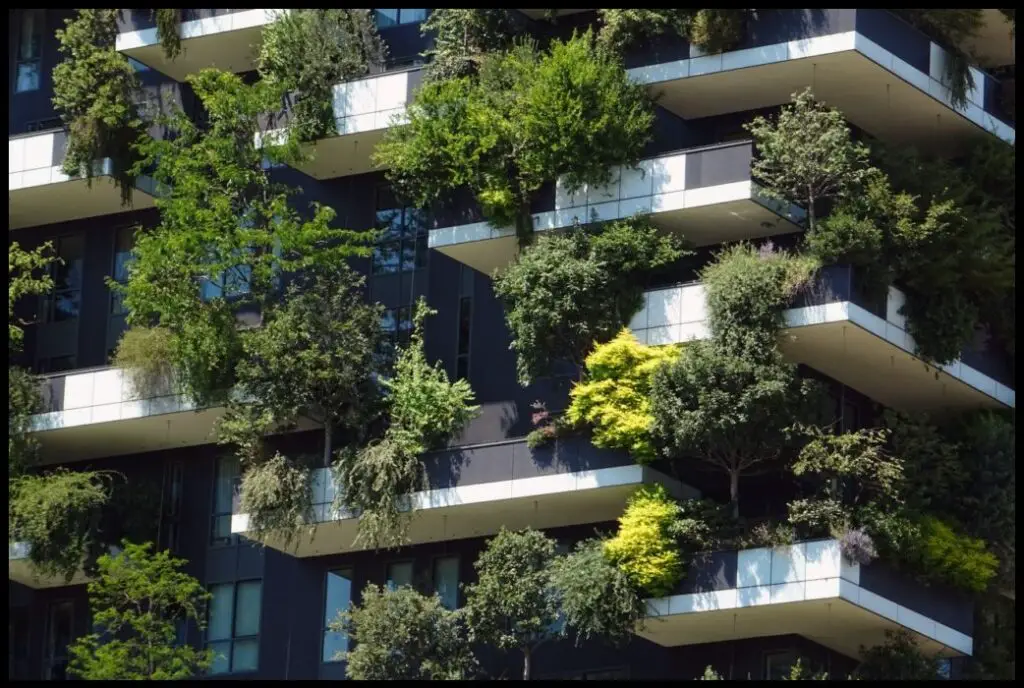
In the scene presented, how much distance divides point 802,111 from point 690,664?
35.9ft

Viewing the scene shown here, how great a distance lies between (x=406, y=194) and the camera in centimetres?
6294

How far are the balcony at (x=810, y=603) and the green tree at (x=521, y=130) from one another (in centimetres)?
832

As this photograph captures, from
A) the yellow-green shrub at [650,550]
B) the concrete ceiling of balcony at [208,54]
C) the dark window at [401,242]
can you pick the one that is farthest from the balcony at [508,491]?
the concrete ceiling of balcony at [208,54]

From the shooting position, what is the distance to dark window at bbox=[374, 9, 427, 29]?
66.2m

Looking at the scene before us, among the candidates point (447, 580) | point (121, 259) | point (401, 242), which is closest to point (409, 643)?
point (447, 580)

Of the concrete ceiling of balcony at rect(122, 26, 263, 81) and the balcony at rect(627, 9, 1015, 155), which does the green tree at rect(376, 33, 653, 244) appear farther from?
the concrete ceiling of balcony at rect(122, 26, 263, 81)

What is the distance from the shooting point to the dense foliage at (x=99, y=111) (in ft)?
219

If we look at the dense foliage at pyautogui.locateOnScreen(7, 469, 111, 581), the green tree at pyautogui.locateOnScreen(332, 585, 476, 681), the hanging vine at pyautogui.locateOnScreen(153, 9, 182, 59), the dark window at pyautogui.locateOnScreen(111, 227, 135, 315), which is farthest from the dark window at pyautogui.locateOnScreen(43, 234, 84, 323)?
the green tree at pyautogui.locateOnScreen(332, 585, 476, 681)

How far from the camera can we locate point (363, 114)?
64.1 meters


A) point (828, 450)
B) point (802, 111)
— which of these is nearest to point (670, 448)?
point (828, 450)

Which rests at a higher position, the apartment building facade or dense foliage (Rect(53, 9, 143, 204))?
dense foliage (Rect(53, 9, 143, 204))

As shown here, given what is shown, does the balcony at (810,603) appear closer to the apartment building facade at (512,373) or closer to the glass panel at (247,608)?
the apartment building facade at (512,373)

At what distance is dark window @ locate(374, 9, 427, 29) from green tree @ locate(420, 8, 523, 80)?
10.3ft

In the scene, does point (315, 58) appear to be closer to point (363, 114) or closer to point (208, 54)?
point (363, 114)
